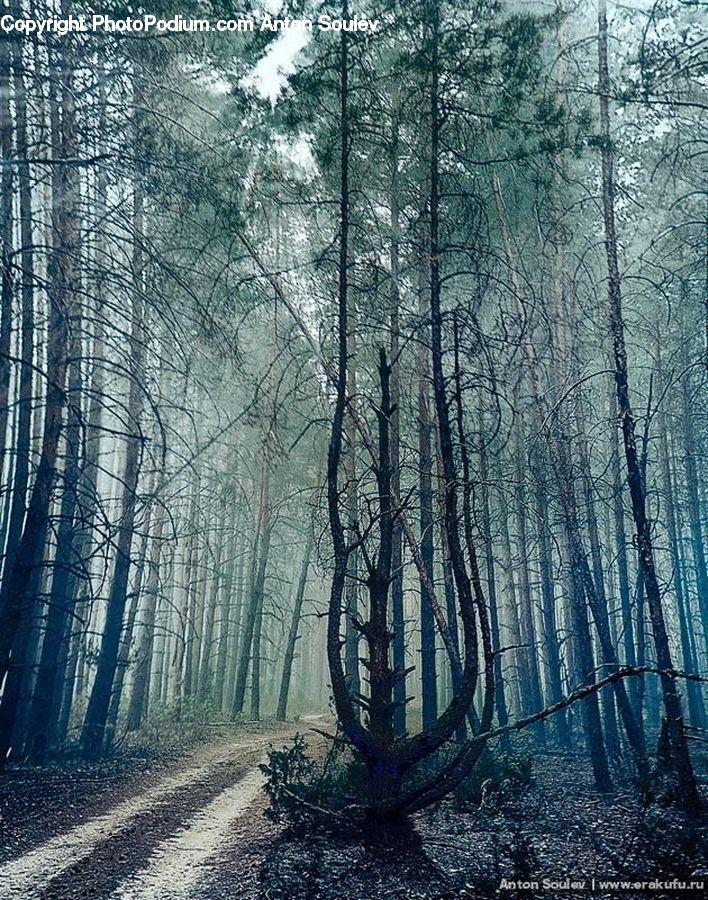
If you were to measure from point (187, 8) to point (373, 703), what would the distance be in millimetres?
8450

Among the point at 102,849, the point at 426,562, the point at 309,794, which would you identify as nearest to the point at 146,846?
the point at 102,849

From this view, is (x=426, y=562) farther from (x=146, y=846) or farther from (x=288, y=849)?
(x=146, y=846)

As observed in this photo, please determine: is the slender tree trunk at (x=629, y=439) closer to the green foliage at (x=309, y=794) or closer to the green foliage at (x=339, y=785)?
the green foliage at (x=339, y=785)

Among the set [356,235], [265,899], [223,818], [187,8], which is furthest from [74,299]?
[265,899]

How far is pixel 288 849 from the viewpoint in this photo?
227 inches

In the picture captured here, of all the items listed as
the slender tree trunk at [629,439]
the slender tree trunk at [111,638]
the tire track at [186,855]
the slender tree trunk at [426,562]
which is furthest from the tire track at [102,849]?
the slender tree trunk at [629,439]

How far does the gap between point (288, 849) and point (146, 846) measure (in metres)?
1.50

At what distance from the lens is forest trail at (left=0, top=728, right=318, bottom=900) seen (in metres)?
4.84

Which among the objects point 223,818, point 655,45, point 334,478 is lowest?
point 223,818

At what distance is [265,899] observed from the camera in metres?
4.64

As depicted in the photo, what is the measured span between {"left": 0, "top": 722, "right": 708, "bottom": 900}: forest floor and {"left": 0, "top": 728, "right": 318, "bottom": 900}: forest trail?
0.05 feet

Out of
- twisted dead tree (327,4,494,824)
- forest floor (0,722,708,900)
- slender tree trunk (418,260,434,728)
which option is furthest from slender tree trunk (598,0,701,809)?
slender tree trunk (418,260,434,728)

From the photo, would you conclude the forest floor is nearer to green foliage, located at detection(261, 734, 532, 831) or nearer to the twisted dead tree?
green foliage, located at detection(261, 734, 532, 831)

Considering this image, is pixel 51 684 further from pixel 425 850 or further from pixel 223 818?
pixel 425 850
